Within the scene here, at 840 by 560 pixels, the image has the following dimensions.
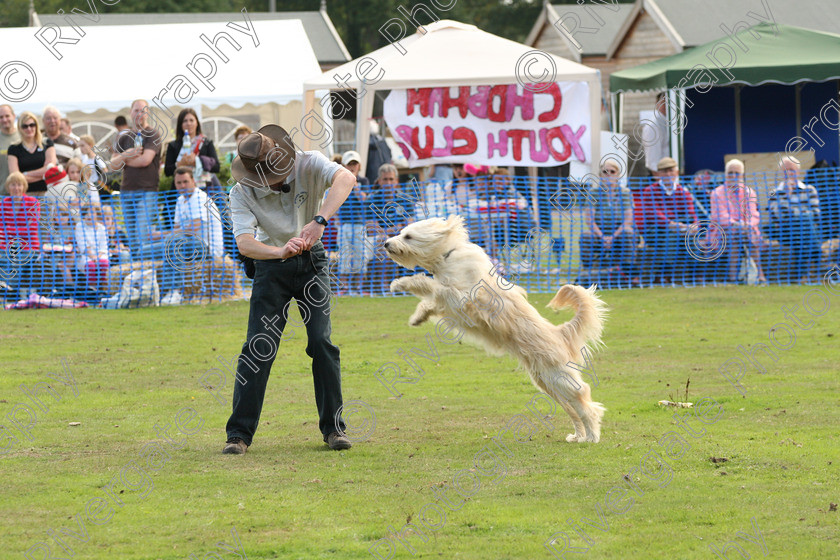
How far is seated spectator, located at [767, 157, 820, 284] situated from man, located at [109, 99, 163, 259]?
8347 mm

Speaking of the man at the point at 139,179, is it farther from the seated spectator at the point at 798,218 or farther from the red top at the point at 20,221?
the seated spectator at the point at 798,218

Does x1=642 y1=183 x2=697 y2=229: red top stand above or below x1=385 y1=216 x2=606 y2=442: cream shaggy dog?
above

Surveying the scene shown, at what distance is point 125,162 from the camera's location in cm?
1426

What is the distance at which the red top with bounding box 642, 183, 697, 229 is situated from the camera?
14680mm

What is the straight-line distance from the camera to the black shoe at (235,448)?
251 inches

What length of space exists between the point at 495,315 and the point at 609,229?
27.0 feet

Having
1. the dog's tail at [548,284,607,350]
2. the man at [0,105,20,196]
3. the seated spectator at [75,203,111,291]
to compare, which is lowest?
the dog's tail at [548,284,607,350]

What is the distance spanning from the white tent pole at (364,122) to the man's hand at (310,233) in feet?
30.3

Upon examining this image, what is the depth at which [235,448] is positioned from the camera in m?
6.38

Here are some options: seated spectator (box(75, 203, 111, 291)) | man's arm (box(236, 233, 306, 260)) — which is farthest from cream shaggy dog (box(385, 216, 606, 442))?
seated spectator (box(75, 203, 111, 291))

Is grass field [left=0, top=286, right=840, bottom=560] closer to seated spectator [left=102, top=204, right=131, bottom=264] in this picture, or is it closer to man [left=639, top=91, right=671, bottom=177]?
seated spectator [left=102, top=204, right=131, bottom=264]

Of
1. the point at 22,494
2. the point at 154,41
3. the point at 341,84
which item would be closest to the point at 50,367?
the point at 22,494

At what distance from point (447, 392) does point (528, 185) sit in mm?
6883

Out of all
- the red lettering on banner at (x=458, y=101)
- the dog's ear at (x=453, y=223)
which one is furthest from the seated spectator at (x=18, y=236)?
the dog's ear at (x=453, y=223)
